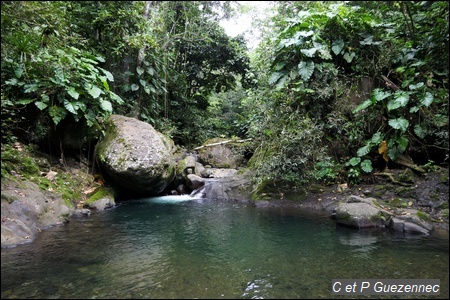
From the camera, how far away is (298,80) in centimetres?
856

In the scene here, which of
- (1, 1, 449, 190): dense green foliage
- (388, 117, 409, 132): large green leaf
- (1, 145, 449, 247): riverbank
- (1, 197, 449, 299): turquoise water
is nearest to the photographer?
(1, 197, 449, 299): turquoise water

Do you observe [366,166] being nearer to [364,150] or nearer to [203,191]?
[364,150]

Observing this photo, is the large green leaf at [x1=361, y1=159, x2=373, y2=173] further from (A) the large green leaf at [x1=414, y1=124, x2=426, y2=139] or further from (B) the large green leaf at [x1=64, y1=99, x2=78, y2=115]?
(B) the large green leaf at [x1=64, y1=99, x2=78, y2=115]

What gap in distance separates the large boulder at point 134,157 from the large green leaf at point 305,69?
15.0ft

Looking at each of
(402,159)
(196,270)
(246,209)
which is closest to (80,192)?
(246,209)

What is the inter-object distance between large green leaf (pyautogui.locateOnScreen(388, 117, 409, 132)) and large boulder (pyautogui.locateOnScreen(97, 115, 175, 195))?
602 cm

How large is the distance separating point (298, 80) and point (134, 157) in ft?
17.0

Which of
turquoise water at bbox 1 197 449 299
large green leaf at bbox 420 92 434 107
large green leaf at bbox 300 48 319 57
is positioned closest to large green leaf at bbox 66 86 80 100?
turquoise water at bbox 1 197 449 299

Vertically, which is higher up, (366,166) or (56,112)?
(56,112)

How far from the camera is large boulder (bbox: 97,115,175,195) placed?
777cm

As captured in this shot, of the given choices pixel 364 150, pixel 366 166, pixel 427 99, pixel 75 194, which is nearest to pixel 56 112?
pixel 75 194

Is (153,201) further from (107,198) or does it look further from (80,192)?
(80,192)

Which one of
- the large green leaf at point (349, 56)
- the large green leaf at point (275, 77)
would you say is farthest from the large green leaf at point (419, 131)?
the large green leaf at point (275, 77)

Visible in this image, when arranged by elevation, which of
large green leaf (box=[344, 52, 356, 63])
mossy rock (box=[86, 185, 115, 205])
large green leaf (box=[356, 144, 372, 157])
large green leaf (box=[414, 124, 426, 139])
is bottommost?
mossy rock (box=[86, 185, 115, 205])
